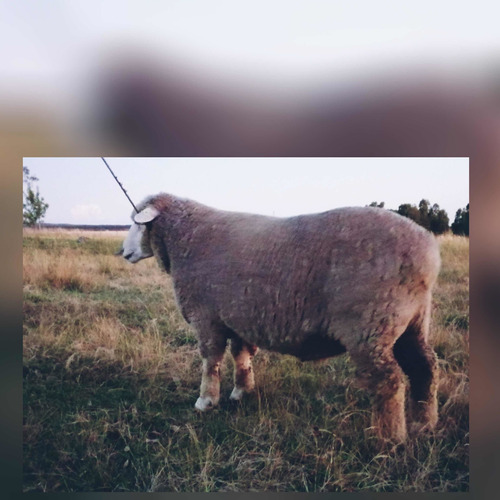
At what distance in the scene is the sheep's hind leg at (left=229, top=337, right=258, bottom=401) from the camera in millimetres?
3064

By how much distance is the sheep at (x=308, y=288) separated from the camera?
2723 millimetres

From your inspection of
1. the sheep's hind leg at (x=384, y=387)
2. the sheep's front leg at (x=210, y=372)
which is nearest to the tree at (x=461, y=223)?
the sheep's hind leg at (x=384, y=387)

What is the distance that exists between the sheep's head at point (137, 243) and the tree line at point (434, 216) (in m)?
1.45

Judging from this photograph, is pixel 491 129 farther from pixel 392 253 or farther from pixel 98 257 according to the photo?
pixel 98 257

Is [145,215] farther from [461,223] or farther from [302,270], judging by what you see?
[461,223]

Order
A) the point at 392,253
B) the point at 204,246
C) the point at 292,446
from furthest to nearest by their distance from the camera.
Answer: the point at 204,246
the point at 292,446
the point at 392,253

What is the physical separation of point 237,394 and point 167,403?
0.45 m

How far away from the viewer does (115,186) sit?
10.1 ft

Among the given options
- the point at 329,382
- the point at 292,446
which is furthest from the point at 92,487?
the point at 329,382

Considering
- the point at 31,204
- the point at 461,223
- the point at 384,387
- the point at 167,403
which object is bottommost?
the point at 167,403

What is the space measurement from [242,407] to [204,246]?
1043 millimetres

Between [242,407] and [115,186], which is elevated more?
[115,186]

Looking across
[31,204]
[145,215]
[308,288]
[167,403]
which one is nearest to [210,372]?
[167,403]

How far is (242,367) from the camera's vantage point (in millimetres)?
3072
